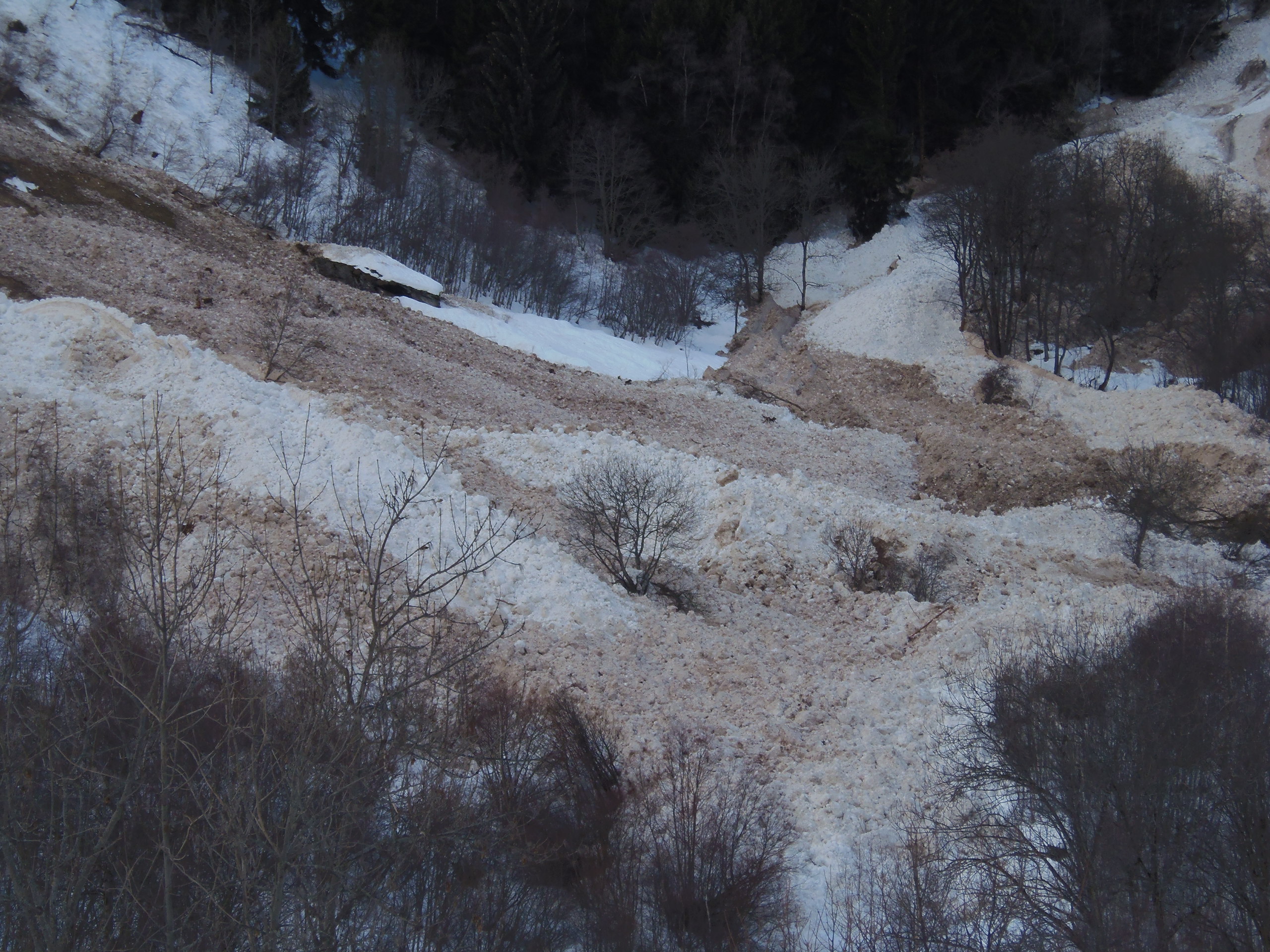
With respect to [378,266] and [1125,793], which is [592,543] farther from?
[378,266]

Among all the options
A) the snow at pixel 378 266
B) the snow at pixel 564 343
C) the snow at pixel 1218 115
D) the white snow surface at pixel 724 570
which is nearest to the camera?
the white snow surface at pixel 724 570

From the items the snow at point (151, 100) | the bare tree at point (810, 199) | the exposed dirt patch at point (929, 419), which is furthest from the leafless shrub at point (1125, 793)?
the bare tree at point (810, 199)

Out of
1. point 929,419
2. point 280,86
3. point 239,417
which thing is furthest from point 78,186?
point 929,419

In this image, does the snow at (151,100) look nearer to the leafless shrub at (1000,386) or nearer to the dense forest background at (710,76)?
the dense forest background at (710,76)

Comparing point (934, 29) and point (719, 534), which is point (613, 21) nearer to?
point (934, 29)

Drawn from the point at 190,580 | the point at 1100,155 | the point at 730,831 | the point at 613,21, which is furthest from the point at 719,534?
the point at 613,21

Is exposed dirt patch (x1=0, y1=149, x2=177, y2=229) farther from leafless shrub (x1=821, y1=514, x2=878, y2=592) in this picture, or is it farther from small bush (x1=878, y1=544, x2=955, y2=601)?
small bush (x1=878, y1=544, x2=955, y2=601)
